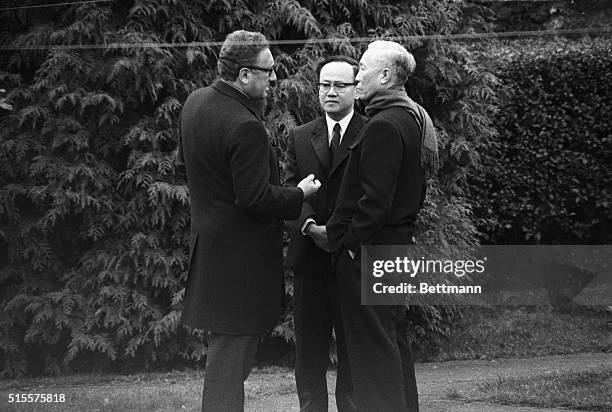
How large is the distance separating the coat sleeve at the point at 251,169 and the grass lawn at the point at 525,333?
3528 mm

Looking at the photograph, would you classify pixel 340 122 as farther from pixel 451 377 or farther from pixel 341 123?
pixel 451 377

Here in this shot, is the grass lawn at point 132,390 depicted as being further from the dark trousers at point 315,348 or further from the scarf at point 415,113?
the scarf at point 415,113

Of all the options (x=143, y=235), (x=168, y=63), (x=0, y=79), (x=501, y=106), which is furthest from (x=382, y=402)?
(x=501, y=106)

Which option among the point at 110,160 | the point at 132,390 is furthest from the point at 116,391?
the point at 110,160

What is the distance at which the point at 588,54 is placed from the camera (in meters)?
8.02

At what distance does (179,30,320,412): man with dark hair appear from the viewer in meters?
3.64

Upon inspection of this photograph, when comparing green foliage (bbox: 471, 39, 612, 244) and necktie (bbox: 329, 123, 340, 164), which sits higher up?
green foliage (bbox: 471, 39, 612, 244)

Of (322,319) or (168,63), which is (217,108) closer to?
(322,319)

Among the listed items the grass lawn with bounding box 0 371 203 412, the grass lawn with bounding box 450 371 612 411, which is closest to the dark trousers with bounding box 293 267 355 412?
the grass lawn with bounding box 0 371 203 412

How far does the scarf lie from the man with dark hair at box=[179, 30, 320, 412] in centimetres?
50

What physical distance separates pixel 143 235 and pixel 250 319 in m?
2.49

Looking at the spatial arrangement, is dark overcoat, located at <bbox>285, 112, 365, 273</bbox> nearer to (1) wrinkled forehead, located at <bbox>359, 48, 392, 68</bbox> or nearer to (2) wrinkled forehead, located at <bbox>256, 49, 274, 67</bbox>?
(1) wrinkled forehead, located at <bbox>359, 48, 392, 68</bbox>

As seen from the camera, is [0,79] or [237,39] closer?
[237,39]

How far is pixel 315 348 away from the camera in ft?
14.5
